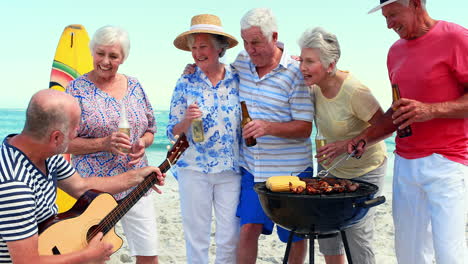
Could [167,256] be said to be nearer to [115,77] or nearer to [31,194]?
[115,77]

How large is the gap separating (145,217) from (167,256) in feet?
7.39

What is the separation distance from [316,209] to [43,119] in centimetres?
168

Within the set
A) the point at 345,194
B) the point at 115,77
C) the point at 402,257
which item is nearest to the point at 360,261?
the point at 402,257

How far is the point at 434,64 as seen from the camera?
338cm

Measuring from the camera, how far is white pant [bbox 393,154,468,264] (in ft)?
11.1

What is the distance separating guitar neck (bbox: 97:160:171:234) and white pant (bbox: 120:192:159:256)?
389 millimetres

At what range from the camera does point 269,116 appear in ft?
12.7

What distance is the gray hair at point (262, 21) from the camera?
369 centimetres

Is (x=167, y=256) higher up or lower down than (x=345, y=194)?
lower down

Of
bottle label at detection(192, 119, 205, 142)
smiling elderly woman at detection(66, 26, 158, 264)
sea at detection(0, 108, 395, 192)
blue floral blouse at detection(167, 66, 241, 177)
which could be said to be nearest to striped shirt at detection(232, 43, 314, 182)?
blue floral blouse at detection(167, 66, 241, 177)

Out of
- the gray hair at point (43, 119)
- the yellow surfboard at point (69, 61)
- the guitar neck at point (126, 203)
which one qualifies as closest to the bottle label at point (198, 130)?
the guitar neck at point (126, 203)

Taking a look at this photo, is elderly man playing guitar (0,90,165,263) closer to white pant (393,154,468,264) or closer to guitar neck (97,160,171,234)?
guitar neck (97,160,171,234)

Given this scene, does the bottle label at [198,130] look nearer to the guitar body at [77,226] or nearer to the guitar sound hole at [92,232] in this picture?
the guitar body at [77,226]

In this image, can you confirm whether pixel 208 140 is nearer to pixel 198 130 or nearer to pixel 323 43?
pixel 198 130
